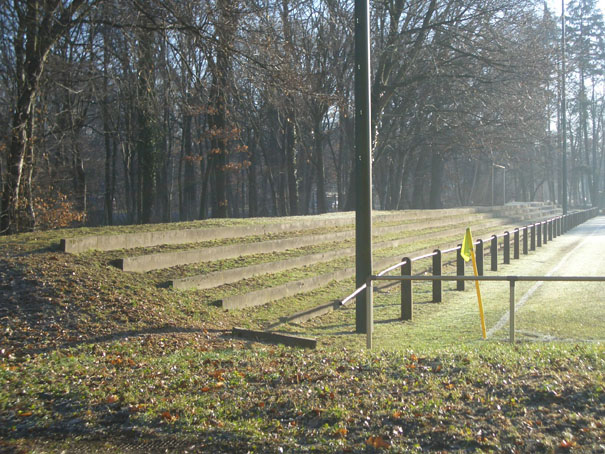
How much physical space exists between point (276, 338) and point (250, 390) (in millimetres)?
2854

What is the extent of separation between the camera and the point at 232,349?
7.63 meters

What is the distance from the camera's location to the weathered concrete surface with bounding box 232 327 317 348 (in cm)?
802

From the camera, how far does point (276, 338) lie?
8.30 metres

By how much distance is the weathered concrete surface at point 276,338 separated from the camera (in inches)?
316

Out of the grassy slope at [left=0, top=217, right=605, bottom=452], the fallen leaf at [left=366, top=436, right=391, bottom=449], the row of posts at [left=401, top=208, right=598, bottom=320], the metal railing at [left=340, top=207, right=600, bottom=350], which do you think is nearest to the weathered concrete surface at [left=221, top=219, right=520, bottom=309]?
the metal railing at [left=340, top=207, right=600, bottom=350]

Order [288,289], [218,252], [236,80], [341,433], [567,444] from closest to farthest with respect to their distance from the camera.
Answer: [567,444] < [341,433] < [288,289] < [218,252] < [236,80]

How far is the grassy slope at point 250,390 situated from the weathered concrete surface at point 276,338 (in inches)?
8.9

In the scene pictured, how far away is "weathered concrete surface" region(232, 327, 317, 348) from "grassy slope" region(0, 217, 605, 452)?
0.23m

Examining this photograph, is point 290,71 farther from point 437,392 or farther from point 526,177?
point 526,177

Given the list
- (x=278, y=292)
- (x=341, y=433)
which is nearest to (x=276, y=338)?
(x=278, y=292)

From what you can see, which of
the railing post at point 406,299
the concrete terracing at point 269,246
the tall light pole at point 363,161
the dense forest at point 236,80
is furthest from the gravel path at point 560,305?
the dense forest at point 236,80

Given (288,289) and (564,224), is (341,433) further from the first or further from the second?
(564,224)

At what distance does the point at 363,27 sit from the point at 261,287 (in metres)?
5.04

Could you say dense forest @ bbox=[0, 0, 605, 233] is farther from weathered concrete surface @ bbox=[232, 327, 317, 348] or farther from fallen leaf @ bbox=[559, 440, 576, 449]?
fallen leaf @ bbox=[559, 440, 576, 449]
